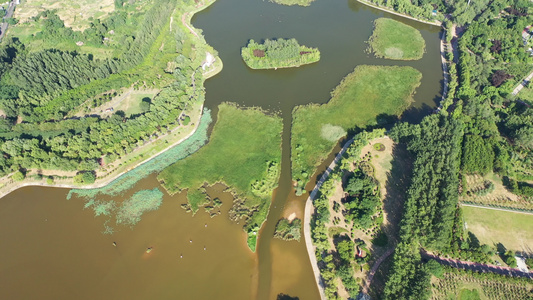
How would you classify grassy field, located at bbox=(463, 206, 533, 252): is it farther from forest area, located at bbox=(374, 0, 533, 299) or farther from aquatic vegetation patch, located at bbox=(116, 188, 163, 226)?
aquatic vegetation patch, located at bbox=(116, 188, 163, 226)

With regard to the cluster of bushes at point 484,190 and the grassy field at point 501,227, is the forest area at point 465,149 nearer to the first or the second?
the cluster of bushes at point 484,190

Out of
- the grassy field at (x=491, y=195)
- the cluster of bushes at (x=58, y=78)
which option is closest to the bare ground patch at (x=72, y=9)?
the cluster of bushes at (x=58, y=78)

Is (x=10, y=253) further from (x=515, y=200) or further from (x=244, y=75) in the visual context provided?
(x=515, y=200)

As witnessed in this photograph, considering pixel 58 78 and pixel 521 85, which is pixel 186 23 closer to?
pixel 58 78

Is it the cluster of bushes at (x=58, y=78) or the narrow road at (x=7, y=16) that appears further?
the narrow road at (x=7, y=16)

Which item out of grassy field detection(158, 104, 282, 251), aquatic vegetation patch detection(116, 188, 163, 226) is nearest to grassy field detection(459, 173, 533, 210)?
grassy field detection(158, 104, 282, 251)

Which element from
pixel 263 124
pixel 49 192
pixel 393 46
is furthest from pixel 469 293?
pixel 49 192
